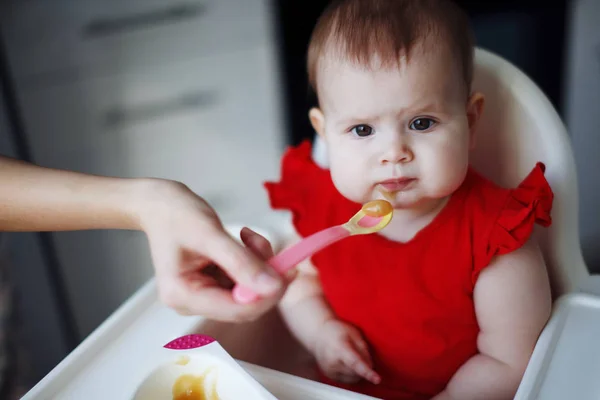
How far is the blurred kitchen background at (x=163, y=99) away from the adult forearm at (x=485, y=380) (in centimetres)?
59

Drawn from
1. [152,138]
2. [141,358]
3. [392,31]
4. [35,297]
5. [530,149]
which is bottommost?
[35,297]

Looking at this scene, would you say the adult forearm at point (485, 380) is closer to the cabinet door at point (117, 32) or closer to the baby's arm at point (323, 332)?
the baby's arm at point (323, 332)

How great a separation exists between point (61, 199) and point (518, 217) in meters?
0.42

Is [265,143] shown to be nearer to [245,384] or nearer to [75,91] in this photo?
[75,91]

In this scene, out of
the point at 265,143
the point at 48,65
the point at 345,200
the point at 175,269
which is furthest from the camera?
the point at 265,143

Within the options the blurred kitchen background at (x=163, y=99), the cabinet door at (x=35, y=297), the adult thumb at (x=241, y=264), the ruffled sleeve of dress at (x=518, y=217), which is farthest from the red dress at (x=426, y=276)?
the cabinet door at (x=35, y=297)

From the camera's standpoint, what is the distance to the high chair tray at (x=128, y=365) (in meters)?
0.52

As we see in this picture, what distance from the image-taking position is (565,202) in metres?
0.63

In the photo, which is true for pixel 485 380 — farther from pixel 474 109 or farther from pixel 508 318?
pixel 474 109

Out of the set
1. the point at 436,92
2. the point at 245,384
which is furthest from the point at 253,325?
the point at 436,92

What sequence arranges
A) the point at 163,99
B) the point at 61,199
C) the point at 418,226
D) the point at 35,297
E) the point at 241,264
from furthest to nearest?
1. the point at 163,99
2. the point at 35,297
3. the point at 418,226
4. the point at 61,199
5. the point at 241,264

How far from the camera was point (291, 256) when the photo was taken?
0.47m

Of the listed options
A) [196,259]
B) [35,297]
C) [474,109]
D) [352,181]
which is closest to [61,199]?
[196,259]

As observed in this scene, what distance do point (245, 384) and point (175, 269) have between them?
0.36 feet
